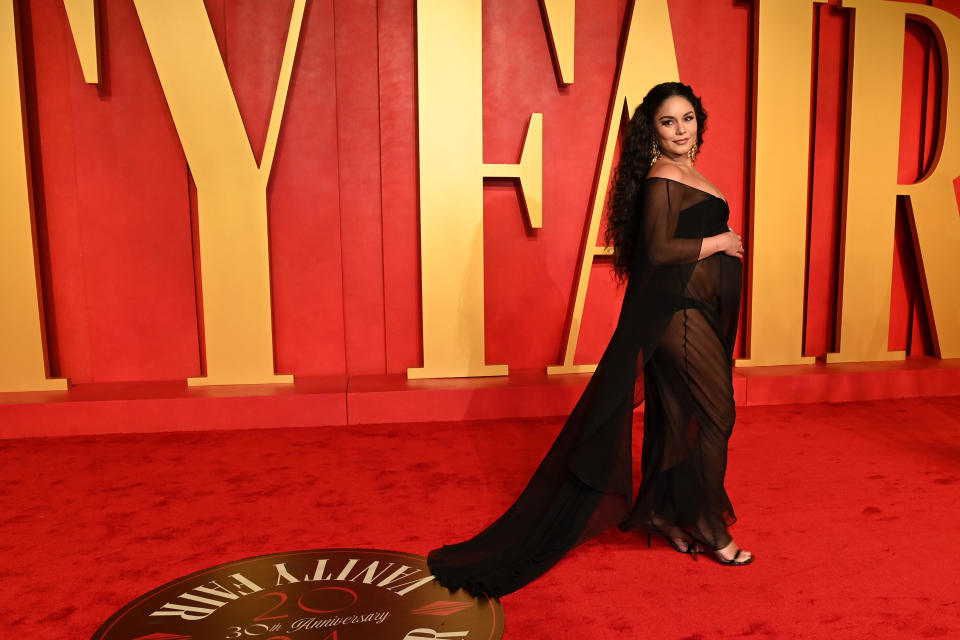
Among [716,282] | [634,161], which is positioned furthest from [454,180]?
[716,282]

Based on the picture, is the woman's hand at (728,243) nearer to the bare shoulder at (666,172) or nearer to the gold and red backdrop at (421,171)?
the bare shoulder at (666,172)

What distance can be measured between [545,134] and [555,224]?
1.77 ft

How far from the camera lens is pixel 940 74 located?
479 centimetres

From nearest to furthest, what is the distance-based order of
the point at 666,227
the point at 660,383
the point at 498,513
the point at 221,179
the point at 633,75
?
the point at 666,227
the point at 660,383
the point at 498,513
the point at 221,179
the point at 633,75

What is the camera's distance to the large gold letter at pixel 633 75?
14.2 ft

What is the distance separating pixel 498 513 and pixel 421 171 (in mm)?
2168

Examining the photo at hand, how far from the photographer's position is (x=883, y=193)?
463cm

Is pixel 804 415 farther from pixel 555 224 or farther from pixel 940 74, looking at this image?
pixel 940 74

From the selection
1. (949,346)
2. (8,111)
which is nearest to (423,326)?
(8,111)

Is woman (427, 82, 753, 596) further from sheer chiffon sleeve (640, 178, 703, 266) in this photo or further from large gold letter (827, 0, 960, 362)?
large gold letter (827, 0, 960, 362)

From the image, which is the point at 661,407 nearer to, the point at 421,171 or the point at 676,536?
the point at 676,536

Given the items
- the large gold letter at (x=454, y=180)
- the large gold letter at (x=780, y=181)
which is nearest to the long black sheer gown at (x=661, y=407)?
the large gold letter at (x=454, y=180)

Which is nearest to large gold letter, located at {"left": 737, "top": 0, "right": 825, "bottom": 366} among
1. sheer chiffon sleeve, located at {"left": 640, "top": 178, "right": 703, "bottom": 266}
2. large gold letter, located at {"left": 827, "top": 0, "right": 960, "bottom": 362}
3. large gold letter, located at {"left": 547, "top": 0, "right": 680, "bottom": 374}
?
large gold letter, located at {"left": 827, "top": 0, "right": 960, "bottom": 362}

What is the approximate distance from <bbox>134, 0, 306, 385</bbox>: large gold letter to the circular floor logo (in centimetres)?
198
